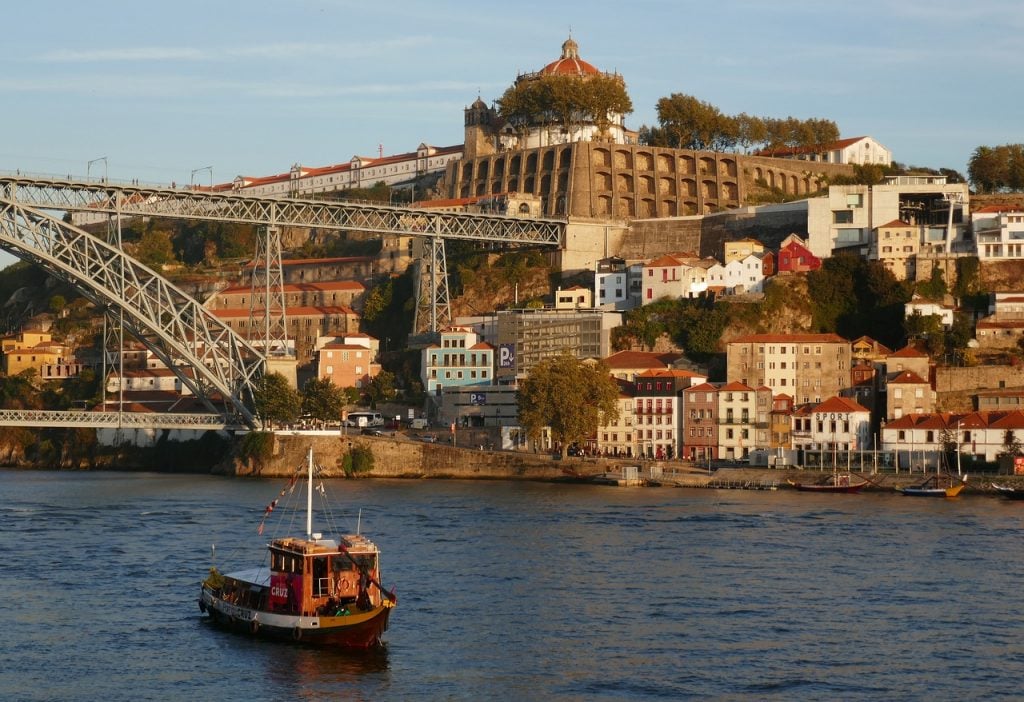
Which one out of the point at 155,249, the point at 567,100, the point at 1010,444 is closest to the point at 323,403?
the point at 1010,444

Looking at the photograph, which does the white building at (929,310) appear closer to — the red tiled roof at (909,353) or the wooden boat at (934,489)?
the red tiled roof at (909,353)

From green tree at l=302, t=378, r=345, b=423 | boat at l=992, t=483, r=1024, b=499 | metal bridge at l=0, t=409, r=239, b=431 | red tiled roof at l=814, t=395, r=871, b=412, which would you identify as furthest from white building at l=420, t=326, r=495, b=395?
boat at l=992, t=483, r=1024, b=499

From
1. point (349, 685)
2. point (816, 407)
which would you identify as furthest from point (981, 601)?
point (816, 407)

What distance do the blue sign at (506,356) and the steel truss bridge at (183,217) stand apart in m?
5.25

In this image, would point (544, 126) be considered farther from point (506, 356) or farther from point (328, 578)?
point (328, 578)

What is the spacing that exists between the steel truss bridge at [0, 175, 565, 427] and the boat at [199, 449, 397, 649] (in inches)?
1591

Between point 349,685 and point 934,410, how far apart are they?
46.9 m

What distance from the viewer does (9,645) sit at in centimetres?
3569

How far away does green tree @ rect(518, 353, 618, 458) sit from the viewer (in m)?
74.2

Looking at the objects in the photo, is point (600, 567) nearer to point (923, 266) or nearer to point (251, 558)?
point (251, 558)

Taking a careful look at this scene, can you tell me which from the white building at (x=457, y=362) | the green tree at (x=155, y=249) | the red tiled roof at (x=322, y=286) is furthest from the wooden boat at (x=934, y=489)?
the green tree at (x=155, y=249)

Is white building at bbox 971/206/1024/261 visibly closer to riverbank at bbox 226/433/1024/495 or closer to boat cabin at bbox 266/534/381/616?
riverbank at bbox 226/433/1024/495

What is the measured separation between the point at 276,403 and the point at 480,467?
10.7 meters

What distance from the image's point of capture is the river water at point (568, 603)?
32.7 m
